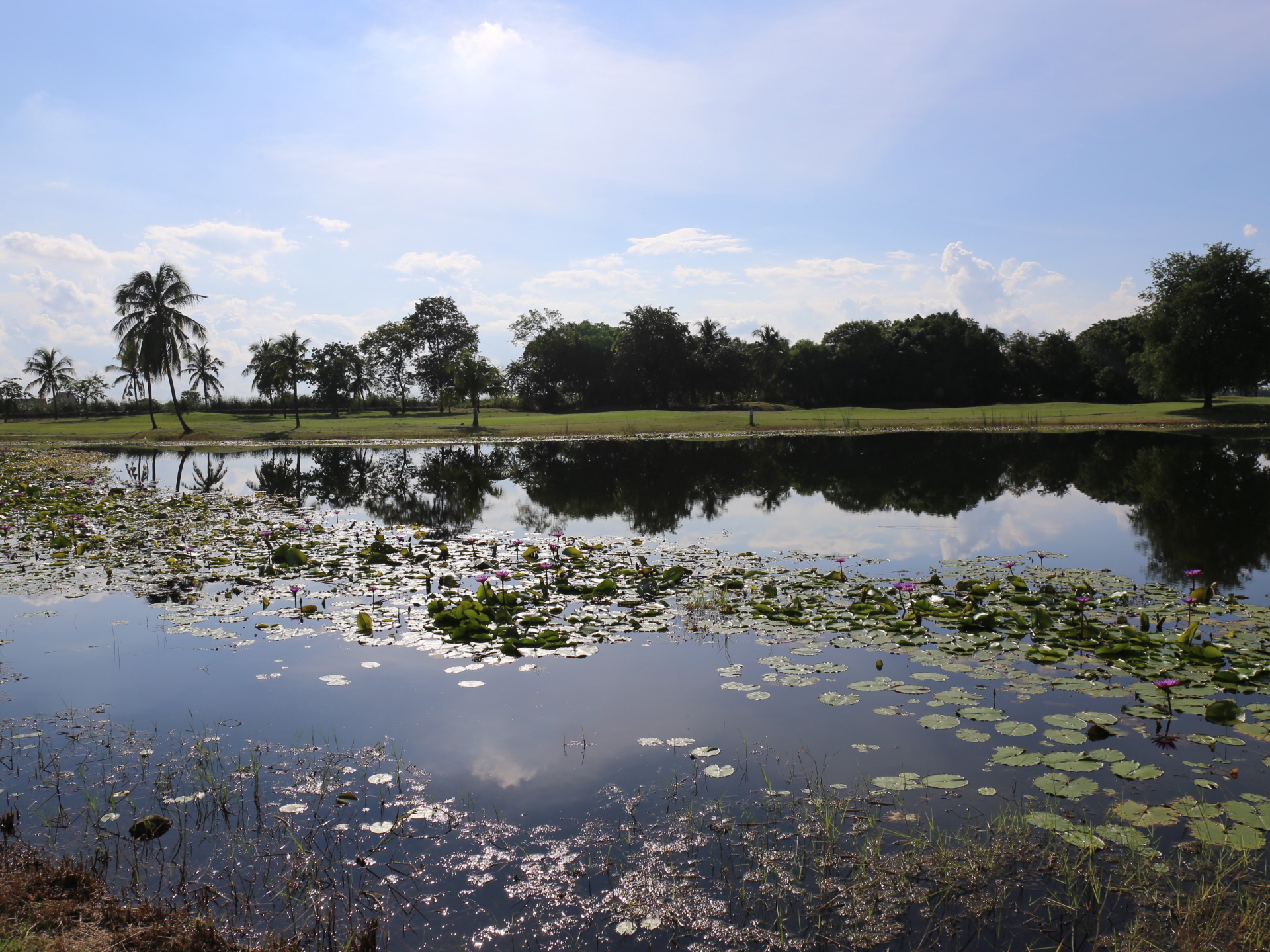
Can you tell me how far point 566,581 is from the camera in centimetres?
1066

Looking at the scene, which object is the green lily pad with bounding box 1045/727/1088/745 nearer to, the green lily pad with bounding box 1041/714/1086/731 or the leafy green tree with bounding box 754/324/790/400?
the green lily pad with bounding box 1041/714/1086/731

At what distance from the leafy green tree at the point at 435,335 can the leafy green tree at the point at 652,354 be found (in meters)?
22.2

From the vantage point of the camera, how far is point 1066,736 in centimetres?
567

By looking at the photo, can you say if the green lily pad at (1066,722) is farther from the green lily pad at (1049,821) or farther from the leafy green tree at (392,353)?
the leafy green tree at (392,353)

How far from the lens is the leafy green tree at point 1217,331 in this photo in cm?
5278

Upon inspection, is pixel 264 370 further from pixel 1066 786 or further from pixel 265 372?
pixel 1066 786

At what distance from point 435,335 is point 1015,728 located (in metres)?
95.5

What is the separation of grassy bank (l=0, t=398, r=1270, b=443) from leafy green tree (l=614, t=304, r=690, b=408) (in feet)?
66.1

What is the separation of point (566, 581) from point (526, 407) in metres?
76.4

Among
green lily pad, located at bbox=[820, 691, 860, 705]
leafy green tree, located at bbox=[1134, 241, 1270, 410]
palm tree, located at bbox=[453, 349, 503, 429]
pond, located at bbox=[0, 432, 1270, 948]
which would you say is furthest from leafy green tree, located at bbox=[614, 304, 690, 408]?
green lily pad, located at bbox=[820, 691, 860, 705]

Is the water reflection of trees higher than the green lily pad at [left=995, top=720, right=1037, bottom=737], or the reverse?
the water reflection of trees

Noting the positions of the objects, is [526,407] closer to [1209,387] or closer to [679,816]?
[1209,387]

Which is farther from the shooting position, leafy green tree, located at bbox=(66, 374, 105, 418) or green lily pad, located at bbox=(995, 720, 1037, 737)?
leafy green tree, located at bbox=(66, 374, 105, 418)

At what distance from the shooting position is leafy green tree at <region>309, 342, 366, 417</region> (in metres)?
85.4
